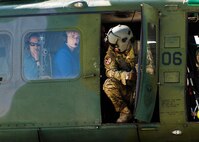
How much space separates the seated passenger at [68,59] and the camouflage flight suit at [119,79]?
384 mm

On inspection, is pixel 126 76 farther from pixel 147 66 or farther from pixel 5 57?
pixel 5 57

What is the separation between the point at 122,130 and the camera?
6.39 m

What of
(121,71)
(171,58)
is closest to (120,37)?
(121,71)

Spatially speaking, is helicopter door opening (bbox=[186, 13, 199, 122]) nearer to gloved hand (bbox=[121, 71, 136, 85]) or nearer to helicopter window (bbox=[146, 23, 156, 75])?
helicopter window (bbox=[146, 23, 156, 75])

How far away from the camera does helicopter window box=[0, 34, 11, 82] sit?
6609mm

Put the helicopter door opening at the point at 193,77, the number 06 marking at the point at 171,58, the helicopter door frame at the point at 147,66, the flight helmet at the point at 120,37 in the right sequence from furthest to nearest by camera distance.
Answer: the helicopter door opening at the point at 193,77 → the flight helmet at the point at 120,37 → the number 06 marking at the point at 171,58 → the helicopter door frame at the point at 147,66

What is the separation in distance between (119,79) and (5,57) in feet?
4.81

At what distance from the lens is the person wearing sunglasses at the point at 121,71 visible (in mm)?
6449

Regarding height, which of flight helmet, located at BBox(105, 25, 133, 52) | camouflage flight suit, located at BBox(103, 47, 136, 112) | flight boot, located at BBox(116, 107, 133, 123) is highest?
flight helmet, located at BBox(105, 25, 133, 52)

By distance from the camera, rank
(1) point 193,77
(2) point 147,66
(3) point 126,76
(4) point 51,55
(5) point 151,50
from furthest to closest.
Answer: (1) point 193,77 < (4) point 51,55 < (3) point 126,76 < (5) point 151,50 < (2) point 147,66

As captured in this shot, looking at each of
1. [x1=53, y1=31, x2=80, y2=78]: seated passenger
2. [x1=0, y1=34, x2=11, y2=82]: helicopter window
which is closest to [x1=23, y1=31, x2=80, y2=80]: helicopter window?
[x1=53, y1=31, x2=80, y2=78]: seated passenger

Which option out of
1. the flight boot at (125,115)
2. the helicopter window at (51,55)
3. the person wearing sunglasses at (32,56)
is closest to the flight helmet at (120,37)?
the helicopter window at (51,55)

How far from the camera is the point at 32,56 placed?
659 cm

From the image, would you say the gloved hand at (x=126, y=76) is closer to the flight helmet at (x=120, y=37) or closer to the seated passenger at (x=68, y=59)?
the flight helmet at (x=120, y=37)
